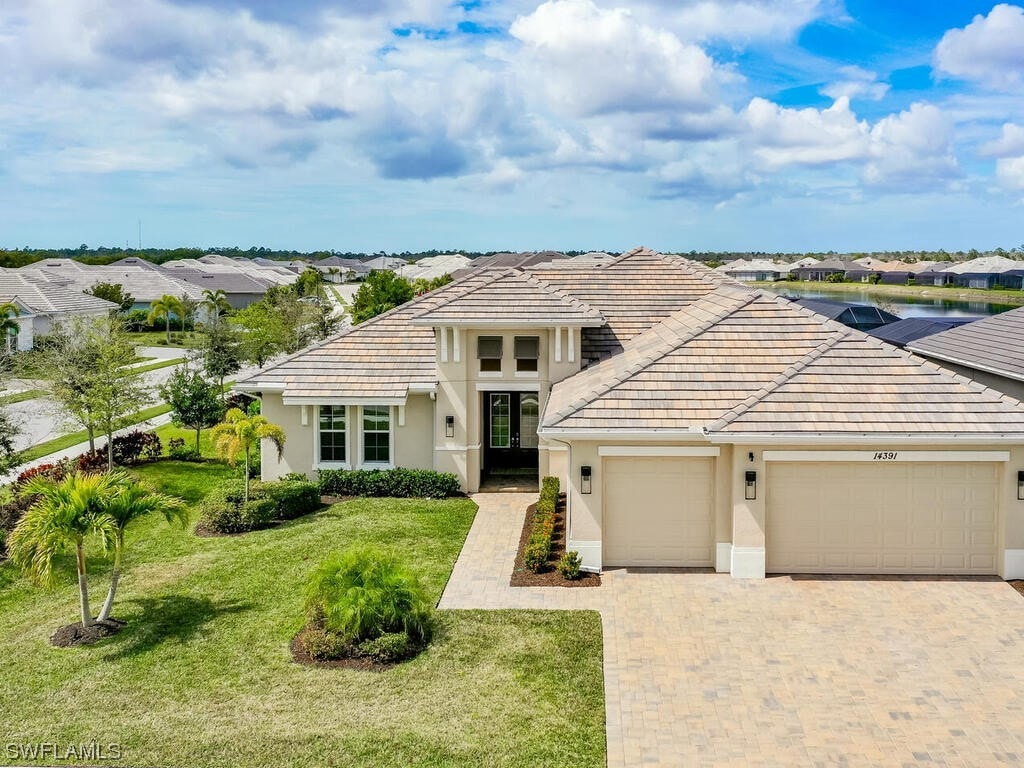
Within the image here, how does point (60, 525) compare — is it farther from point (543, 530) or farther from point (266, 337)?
point (266, 337)

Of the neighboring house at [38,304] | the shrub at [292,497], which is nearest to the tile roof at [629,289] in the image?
the shrub at [292,497]

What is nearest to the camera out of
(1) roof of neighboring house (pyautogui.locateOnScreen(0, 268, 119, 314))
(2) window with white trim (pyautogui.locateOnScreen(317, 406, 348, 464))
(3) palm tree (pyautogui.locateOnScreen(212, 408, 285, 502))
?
(3) palm tree (pyautogui.locateOnScreen(212, 408, 285, 502))

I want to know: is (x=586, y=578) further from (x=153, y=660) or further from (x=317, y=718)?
(x=153, y=660)

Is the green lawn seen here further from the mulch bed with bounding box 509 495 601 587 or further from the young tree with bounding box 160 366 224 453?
the young tree with bounding box 160 366 224 453

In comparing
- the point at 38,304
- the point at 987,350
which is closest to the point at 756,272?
the point at 38,304

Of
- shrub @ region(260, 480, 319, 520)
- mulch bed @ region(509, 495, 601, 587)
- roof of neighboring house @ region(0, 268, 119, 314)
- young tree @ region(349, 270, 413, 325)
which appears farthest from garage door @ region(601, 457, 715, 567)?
roof of neighboring house @ region(0, 268, 119, 314)

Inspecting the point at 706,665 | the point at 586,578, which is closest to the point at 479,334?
the point at 586,578

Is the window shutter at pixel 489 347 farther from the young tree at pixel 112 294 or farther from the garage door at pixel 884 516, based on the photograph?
the young tree at pixel 112 294
